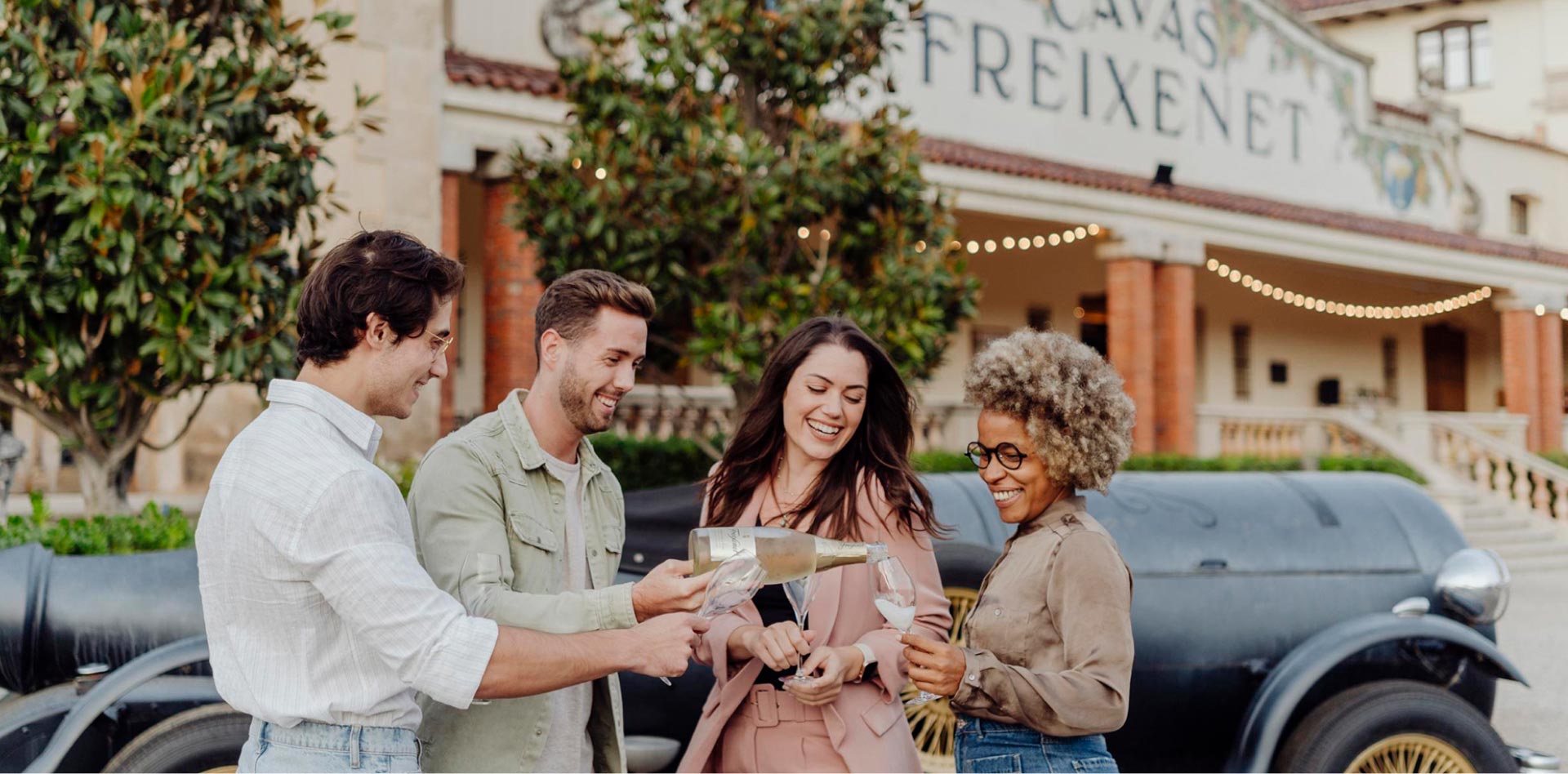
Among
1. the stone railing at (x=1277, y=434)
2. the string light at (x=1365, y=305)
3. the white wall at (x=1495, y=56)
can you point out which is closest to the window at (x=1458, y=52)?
the white wall at (x=1495, y=56)

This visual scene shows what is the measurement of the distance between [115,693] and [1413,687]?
4223 millimetres

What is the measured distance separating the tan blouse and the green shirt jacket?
76 cm

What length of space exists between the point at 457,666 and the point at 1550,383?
998 inches

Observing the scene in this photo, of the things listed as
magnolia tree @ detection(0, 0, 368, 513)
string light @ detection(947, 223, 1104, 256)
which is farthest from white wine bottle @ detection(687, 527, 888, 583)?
string light @ detection(947, 223, 1104, 256)

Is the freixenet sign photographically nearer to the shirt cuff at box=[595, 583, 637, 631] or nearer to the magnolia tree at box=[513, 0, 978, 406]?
the magnolia tree at box=[513, 0, 978, 406]

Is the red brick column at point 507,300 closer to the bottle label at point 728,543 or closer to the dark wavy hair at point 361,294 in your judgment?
the bottle label at point 728,543

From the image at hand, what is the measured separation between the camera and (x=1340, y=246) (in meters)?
19.7

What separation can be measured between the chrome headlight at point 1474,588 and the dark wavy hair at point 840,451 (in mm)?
2984

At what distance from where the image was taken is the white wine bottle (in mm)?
2316

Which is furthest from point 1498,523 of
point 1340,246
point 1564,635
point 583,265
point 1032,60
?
point 583,265

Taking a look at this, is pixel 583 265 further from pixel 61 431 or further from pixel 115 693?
pixel 115 693

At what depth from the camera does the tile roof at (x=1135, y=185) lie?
11805mm

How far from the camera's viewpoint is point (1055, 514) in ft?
8.85

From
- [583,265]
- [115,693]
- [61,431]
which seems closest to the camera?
[115,693]
